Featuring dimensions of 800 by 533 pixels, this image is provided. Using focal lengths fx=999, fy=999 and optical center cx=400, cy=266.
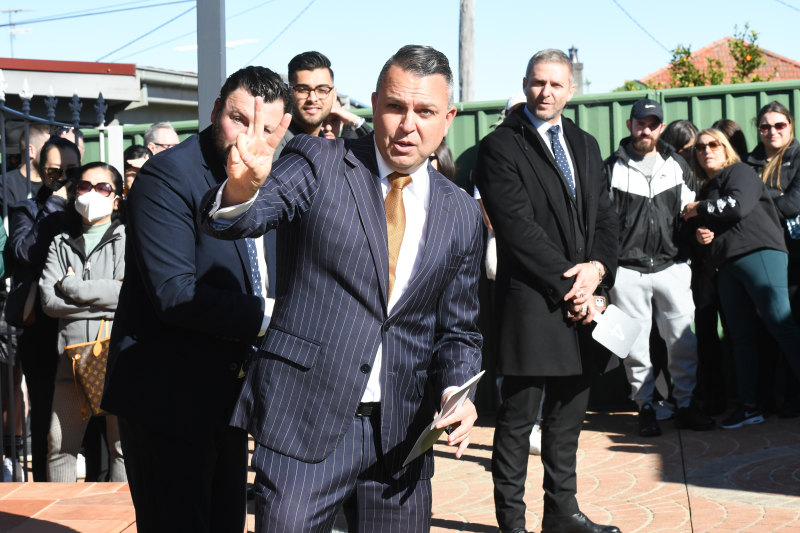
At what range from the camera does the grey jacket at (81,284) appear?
18.0 ft

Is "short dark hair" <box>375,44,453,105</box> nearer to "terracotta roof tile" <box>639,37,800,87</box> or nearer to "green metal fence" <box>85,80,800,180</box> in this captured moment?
"green metal fence" <box>85,80,800,180</box>

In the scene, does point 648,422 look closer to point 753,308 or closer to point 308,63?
point 753,308

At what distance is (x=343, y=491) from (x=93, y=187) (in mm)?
3513

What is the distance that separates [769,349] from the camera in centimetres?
802

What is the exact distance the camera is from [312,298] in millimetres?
2732

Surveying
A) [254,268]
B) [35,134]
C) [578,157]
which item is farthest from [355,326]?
[35,134]

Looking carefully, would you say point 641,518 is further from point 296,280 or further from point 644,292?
point 296,280

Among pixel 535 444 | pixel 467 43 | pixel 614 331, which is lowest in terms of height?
pixel 535 444

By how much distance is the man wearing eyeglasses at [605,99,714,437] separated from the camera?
7.39 m

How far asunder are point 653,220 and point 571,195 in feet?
7.79

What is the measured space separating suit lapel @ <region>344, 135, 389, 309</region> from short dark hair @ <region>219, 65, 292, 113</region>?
21.1 inches

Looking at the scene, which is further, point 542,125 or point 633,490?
point 633,490

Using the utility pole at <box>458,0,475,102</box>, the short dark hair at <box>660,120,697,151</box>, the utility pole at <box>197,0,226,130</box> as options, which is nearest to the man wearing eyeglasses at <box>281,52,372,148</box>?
the utility pole at <box>197,0,226,130</box>

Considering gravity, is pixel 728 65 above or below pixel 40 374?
above
